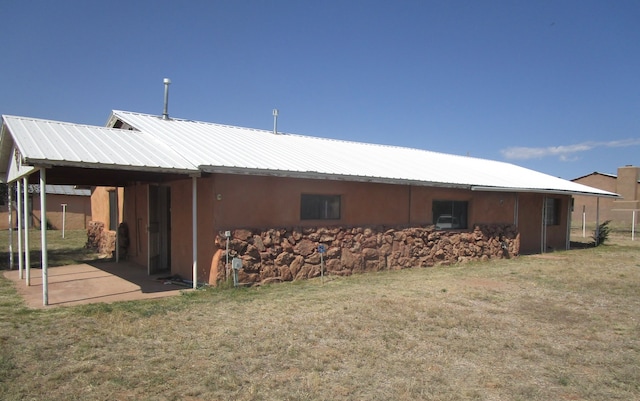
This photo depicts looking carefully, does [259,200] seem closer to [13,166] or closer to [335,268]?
[335,268]

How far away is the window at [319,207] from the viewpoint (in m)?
10.7

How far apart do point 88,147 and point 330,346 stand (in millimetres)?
5927

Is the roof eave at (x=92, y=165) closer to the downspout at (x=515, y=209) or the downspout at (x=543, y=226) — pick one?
the downspout at (x=515, y=209)

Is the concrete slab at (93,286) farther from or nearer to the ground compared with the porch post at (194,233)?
nearer to the ground

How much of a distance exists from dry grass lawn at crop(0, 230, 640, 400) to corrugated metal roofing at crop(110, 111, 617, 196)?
257 centimetres

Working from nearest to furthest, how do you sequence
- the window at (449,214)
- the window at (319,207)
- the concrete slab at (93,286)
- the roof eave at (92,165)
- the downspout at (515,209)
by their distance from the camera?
the roof eave at (92,165)
the concrete slab at (93,286)
the window at (319,207)
the window at (449,214)
the downspout at (515,209)

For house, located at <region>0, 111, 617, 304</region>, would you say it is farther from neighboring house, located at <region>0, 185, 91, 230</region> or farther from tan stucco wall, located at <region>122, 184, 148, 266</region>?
neighboring house, located at <region>0, 185, 91, 230</region>

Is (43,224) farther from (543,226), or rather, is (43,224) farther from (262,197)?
(543,226)

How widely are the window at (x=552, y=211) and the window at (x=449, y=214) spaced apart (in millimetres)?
6357

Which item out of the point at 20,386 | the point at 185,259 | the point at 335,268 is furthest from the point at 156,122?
the point at 20,386

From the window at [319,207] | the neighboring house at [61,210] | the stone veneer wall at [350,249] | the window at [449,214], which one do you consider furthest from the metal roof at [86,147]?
the neighboring house at [61,210]

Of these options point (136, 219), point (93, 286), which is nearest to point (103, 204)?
point (136, 219)

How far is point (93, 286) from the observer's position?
31.7 feet

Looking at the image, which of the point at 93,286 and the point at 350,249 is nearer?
the point at 93,286
